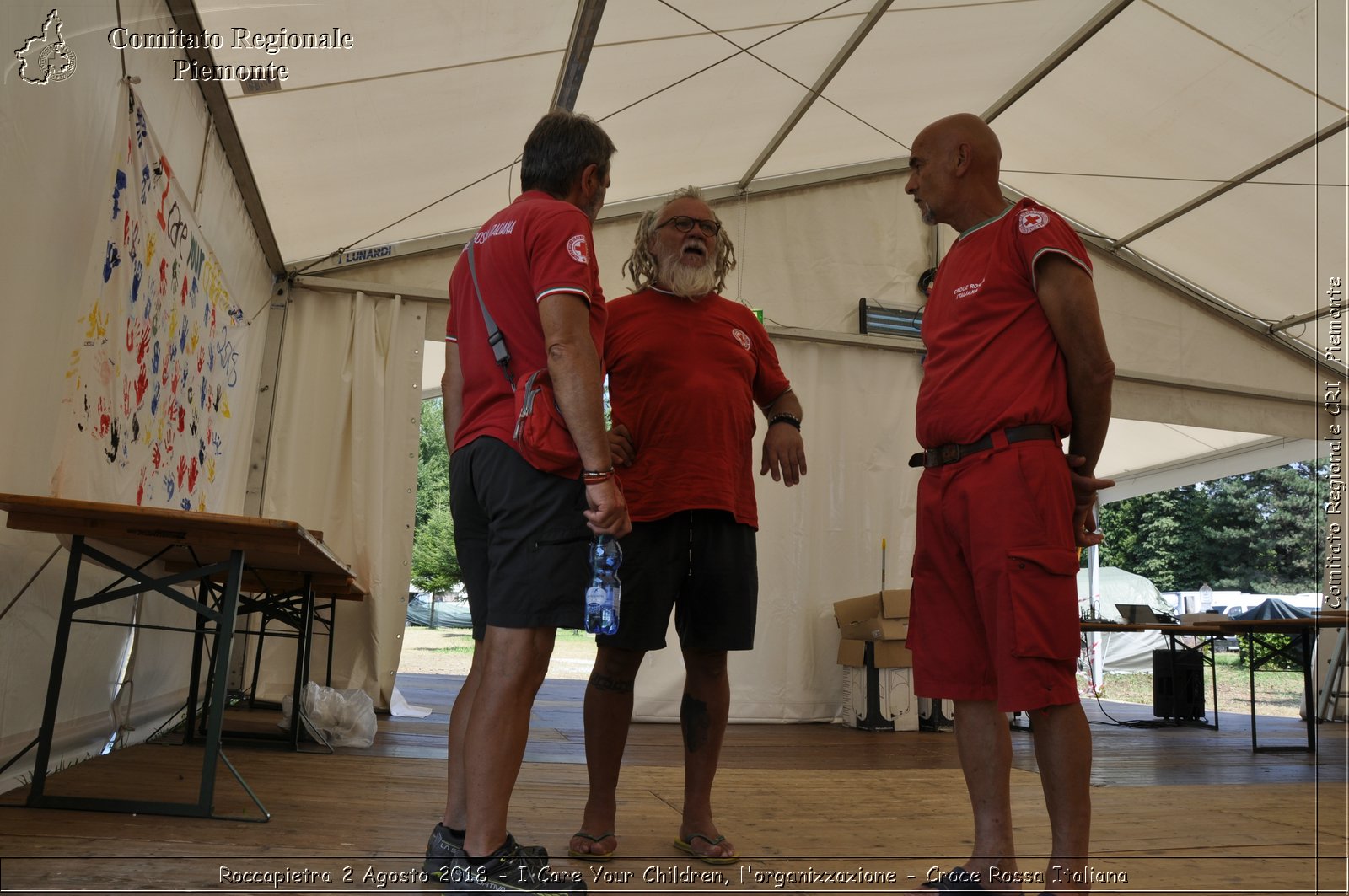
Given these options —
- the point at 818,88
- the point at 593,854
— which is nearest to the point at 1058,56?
the point at 818,88

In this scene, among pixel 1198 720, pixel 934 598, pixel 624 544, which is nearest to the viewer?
pixel 934 598

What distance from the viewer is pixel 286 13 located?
3.09m

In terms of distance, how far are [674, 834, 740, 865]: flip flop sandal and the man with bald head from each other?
38 cm

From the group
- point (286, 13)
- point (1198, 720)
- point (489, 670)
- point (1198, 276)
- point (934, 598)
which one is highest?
point (1198, 276)

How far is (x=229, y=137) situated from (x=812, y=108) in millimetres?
3053

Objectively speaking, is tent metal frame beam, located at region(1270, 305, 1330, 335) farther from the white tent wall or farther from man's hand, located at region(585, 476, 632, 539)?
the white tent wall

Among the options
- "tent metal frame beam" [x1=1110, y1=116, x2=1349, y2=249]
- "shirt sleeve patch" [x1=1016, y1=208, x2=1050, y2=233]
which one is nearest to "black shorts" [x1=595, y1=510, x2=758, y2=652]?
"shirt sleeve patch" [x1=1016, y1=208, x2=1050, y2=233]

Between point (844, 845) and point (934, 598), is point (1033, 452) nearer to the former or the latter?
point (934, 598)

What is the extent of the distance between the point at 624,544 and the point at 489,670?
1.82 feet

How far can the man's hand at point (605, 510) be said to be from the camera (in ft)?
4.93

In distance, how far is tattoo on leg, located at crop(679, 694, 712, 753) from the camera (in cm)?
201

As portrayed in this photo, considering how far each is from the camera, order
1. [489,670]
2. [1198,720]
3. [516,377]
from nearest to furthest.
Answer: [489,670] → [516,377] → [1198,720]

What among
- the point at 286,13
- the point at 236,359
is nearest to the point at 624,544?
the point at 286,13

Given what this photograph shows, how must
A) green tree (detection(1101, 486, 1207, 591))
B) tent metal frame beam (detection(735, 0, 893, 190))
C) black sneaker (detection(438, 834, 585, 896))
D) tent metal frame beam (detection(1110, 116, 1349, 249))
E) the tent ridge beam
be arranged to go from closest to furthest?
1. black sneaker (detection(438, 834, 585, 896))
2. tent metal frame beam (detection(735, 0, 893, 190))
3. tent metal frame beam (detection(1110, 116, 1349, 249))
4. the tent ridge beam
5. green tree (detection(1101, 486, 1207, 591))
